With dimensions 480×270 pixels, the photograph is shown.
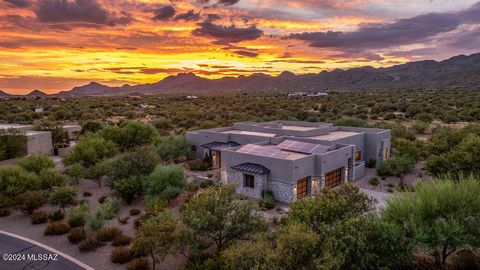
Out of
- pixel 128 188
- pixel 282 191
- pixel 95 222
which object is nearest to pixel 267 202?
pixel 282 191

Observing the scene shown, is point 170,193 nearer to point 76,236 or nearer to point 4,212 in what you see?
point 76,236

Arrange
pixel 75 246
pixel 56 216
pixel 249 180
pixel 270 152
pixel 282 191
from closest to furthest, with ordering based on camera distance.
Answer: pixel 75 246 < pixel 56 216 < pixel 282 191 < pixel 249 180 < pixel 270 152

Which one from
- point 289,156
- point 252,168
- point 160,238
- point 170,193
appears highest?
point 289,156

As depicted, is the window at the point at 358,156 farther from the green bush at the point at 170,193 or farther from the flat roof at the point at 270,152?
the green bush at the point at 170,193

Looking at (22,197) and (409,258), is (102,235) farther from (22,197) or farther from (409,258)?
(409,258)

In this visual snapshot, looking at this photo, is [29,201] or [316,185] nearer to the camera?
[29,201]

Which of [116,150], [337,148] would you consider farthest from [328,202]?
[116,150]

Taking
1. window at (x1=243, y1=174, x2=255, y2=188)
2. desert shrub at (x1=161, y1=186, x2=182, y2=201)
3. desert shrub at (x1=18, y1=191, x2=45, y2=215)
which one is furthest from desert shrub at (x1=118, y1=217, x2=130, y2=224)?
window at (x1=243, y1=174, x2=255, y2=188)

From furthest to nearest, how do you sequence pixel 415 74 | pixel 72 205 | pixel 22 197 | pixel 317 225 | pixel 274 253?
1. pixel 415 74
2. pixel 72 205
3. pixel 22 197
4. pixel 317 225
5. pixel 274 253
